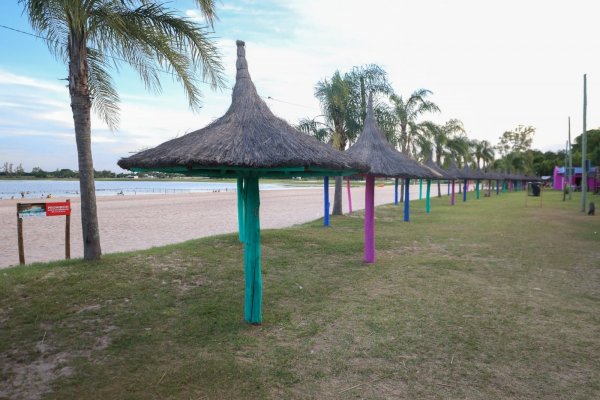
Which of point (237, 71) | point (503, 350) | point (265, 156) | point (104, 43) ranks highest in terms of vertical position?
point (104, 43)

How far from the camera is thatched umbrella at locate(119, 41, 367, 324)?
4.39 m

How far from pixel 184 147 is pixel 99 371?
8.08 feet

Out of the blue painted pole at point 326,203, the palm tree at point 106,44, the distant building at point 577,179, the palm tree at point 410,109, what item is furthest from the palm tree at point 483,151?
the palm tree at point 106,44

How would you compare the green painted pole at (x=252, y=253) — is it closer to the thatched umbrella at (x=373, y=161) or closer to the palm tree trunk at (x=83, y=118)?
the palm tree trunk at (x=83, y=118)

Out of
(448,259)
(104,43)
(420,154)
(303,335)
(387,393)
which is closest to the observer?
(387,393)

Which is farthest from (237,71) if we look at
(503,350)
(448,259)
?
(448,259)

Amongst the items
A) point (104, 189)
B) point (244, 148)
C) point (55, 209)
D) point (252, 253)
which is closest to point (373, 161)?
point (252, 253)

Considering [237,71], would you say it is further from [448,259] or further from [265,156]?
[448,259]

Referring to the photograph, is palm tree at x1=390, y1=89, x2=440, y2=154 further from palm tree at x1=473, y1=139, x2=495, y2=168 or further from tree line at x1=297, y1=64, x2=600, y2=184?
palm tree at x1=473, y1=139, x2=495, y2=168

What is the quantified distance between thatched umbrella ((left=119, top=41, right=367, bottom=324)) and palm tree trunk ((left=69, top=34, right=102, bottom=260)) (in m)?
2.97

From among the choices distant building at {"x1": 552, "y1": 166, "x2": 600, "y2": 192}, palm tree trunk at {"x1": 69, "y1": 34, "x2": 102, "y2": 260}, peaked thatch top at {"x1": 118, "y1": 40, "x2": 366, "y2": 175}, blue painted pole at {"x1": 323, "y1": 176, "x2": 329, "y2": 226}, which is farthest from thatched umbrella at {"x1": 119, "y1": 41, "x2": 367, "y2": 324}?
distant building at {"x1": 552, "y1": 166, "x2": 600, "y2": 192}

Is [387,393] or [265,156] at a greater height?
[265,156]

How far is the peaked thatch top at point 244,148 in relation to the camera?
171 inches

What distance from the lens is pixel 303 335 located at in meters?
4.96
